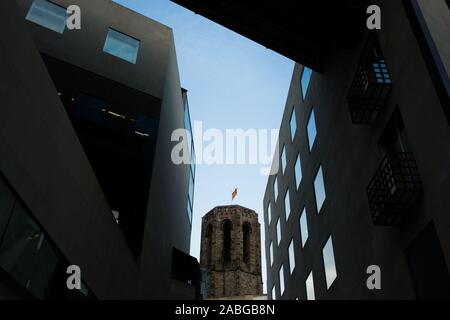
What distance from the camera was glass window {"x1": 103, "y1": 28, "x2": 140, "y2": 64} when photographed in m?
22.3

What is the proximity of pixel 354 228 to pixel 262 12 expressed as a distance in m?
9.59

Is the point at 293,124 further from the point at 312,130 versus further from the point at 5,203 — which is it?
the point at 5,203

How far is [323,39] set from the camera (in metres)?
18.7

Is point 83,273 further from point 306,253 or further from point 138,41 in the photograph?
point 138,41

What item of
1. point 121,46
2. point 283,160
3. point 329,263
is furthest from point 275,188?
point 121,46

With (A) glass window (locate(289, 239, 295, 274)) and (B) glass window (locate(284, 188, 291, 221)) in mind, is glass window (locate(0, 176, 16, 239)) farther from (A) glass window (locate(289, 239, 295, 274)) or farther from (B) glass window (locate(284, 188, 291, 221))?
(B) glass window (locate(284, 188, 291, 221))

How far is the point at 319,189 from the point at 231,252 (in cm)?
5064

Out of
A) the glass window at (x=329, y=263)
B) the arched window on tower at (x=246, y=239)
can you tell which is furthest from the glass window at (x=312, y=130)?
the arched window on tower at (x=246, y=239)

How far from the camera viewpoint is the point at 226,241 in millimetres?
70125

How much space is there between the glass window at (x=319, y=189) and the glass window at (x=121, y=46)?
38.1 ft

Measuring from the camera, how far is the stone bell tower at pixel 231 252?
213 feet

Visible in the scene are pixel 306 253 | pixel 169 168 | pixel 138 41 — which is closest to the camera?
pixel 306 253
